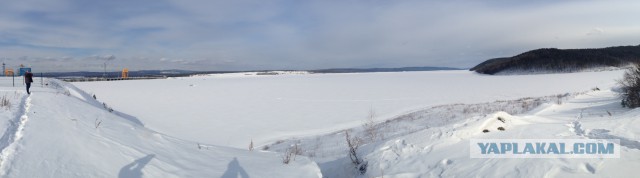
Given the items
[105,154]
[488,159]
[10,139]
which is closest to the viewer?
[10,139]

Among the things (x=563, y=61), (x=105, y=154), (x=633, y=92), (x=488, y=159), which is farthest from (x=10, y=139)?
(x=563, y=61)

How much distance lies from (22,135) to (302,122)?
1501 cm

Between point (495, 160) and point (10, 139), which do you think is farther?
point (495, 160)

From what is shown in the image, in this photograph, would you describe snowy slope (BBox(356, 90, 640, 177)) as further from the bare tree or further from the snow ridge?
the bare tree

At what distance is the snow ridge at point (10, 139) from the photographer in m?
3.93

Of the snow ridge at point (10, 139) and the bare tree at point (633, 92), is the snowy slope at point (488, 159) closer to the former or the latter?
the snow ridge at point (10, 139)

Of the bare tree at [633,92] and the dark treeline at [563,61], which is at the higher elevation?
the dark treeline at [563,61]

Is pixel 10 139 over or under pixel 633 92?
under

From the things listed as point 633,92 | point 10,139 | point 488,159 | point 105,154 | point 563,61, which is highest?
point 563,61

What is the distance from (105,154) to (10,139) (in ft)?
3.68

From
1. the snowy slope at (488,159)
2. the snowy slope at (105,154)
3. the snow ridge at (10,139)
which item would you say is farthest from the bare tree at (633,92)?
the snow ridge at (10,139)

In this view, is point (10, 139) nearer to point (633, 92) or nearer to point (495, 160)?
point (495, 160)

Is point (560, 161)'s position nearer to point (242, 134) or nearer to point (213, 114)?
point (242, 134)

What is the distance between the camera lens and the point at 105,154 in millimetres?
5043
